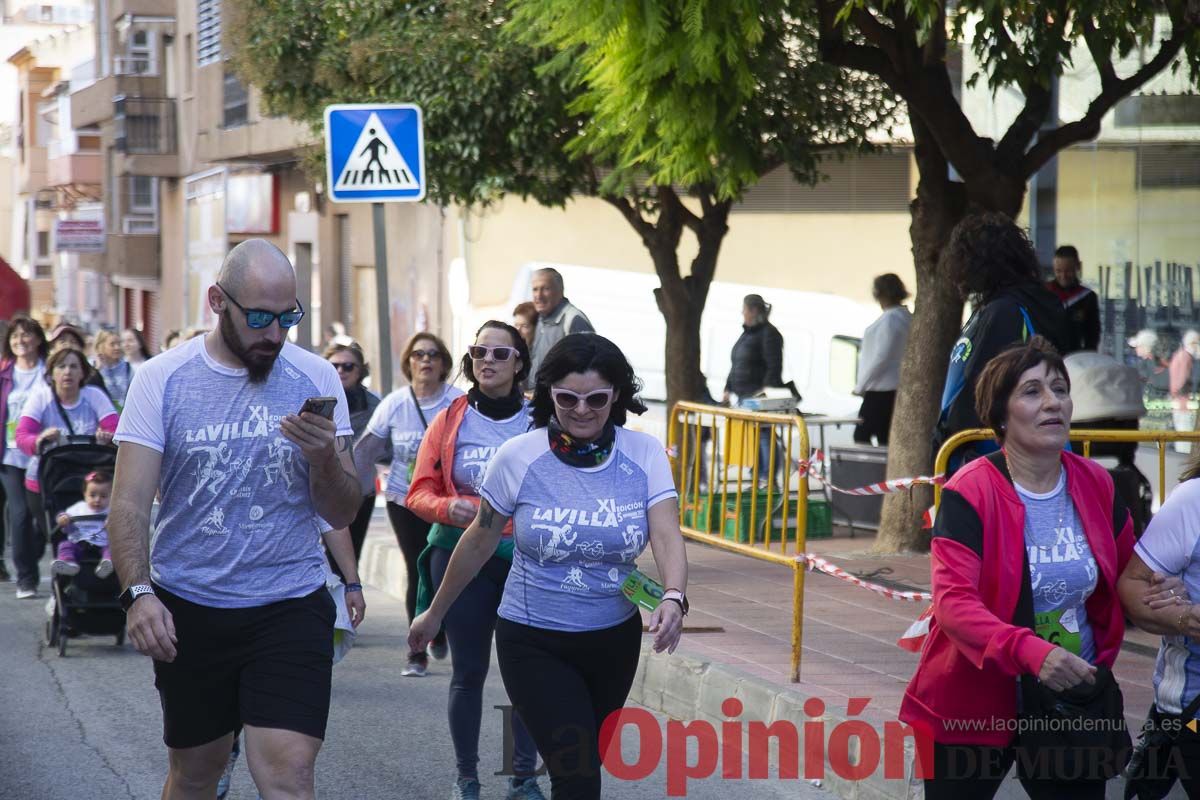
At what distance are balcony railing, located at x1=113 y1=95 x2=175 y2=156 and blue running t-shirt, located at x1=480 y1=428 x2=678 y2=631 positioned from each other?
1362 inches

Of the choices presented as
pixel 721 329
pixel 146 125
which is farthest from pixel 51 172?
pixel 721 329

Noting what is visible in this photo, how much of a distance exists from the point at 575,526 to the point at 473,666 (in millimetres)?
1551

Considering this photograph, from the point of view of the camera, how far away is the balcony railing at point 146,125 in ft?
124

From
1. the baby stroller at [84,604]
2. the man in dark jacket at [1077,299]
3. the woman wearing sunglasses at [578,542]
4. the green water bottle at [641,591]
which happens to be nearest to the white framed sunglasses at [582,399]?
the woman wearing sunglasses at [578,542]

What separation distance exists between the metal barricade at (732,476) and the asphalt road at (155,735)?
4.94 feet

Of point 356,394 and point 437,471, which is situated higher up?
point 356,394

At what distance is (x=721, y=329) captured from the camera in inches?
832

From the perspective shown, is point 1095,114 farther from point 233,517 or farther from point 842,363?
point 842,363

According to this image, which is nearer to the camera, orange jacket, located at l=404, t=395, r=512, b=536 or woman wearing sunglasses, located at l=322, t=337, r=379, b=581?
orange jacket, located at l=404, t=395, r=512, b=536

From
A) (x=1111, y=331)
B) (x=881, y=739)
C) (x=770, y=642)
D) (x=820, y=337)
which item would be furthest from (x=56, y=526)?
(x=820, y=337)

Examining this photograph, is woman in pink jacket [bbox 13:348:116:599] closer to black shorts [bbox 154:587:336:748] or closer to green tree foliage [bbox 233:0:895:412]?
green tree foliage [bbox 233:0:895:412]

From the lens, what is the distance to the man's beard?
4.42 metres

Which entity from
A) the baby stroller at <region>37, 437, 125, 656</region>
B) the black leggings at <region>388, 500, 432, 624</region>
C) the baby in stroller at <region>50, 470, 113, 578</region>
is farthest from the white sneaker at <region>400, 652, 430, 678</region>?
the baby in stroller at <region>50, 470, 113, 578</region>

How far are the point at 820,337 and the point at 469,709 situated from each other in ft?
50.6
